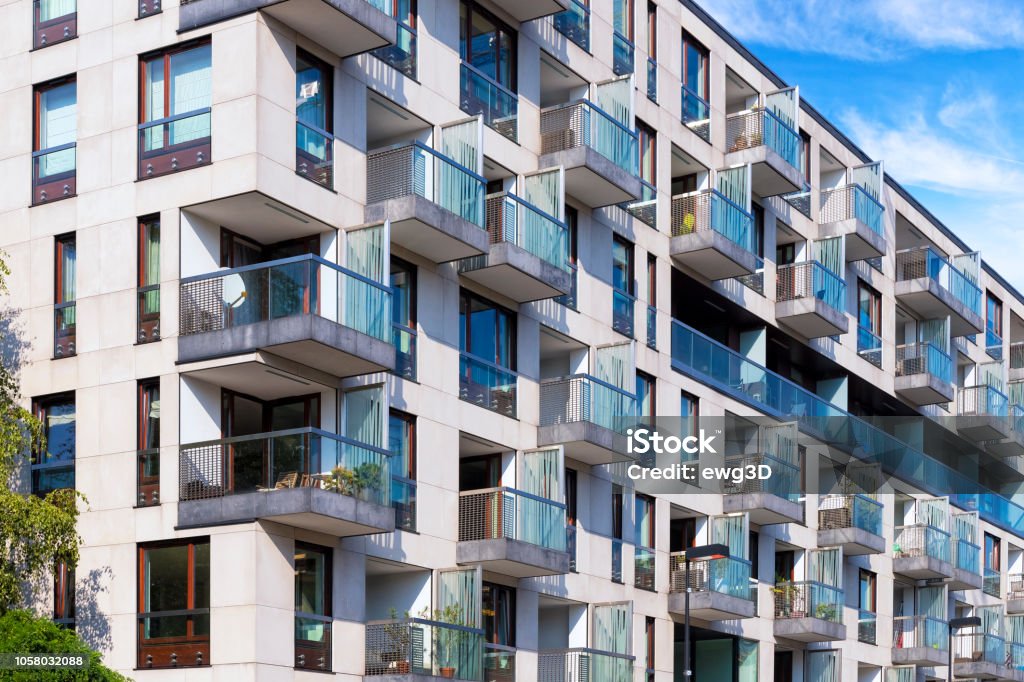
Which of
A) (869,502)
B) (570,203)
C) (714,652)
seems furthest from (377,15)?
(869,502)

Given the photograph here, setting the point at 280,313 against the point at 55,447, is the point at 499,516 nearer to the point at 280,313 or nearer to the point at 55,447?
the point at 280,313

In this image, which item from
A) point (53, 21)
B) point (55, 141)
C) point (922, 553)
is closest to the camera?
point (55, 141)

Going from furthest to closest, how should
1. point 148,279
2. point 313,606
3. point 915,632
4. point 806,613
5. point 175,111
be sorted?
point 915,632
point 806,613
point 175,111
point 148,279
point 313,606

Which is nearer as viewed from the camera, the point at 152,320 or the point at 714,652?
the point at 152,320

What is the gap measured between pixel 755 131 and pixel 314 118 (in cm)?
1781

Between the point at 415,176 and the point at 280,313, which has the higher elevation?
the point at 415,176

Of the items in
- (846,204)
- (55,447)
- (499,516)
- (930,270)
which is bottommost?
(499,516)

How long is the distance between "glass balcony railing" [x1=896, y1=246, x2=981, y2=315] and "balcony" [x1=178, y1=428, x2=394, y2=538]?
1235 inches

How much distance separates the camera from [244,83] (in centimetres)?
2809

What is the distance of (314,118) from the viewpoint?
2959 cm

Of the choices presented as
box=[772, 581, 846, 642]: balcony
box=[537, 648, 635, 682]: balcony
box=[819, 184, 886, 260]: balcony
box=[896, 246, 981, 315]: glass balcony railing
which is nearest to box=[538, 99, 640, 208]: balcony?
box=[537, 648, 635, 682]: balcony

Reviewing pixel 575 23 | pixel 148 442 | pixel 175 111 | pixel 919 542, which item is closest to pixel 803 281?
pixel 919 542

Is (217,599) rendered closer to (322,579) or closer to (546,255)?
(322,579)

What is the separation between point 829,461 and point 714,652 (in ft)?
31.1
